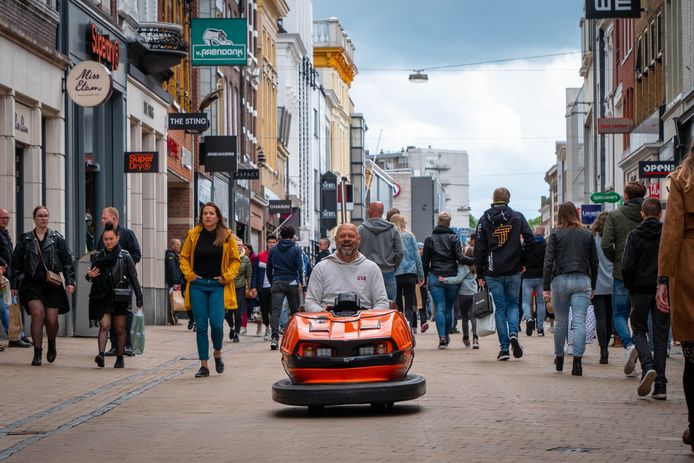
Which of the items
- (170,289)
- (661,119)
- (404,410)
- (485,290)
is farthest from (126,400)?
(661,119)

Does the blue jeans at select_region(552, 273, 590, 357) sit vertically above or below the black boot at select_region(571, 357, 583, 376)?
above

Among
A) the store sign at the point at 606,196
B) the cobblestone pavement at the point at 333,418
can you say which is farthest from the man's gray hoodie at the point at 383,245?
the store sign at the point at 606,196

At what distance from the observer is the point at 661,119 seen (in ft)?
136

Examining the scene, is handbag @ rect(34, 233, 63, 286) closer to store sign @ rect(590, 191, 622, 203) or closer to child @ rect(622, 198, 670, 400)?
child @ rect(622, 198, 670, 400)

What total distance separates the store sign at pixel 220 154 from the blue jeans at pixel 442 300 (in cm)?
1993

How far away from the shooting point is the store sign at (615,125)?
4597cm

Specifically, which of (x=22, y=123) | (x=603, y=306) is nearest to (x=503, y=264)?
(x=603, y=306)

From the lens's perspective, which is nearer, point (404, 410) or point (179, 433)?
point (179, 433)

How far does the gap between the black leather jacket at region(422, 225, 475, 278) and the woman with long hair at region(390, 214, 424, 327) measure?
167 mm

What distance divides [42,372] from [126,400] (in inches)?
129

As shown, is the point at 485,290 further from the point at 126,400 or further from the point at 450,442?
the point at 450,442

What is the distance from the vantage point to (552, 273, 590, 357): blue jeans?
15.6m

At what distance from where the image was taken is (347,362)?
11.4 meters

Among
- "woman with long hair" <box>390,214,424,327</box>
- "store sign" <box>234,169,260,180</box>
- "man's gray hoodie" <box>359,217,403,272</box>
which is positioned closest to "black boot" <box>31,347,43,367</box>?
"man's gray hoodie" <box>359,217,403,272</box>
